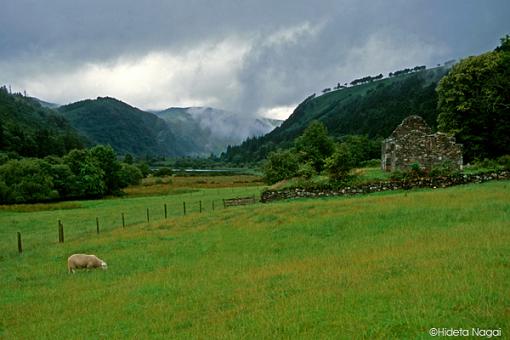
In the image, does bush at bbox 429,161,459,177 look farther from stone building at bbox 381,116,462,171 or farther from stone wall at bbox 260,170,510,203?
stone building at bbox 381,116,462,171

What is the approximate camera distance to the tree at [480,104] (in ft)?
155

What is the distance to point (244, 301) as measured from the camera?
1152cm

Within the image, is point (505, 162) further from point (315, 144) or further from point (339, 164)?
point (315, 144)

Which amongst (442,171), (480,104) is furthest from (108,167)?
(442,171)

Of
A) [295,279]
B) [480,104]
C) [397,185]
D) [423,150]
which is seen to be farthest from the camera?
[480,104]

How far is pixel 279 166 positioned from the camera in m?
79.6

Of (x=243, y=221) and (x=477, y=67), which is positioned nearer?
(x=243, y=221)

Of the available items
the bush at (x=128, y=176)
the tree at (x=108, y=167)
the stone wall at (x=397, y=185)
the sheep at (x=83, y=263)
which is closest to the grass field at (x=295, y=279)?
the sheep at (x=83, y=263)

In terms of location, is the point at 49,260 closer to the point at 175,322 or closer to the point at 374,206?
the point at 175,322

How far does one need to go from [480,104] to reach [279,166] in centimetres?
3810

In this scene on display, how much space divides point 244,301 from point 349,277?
3036 millimetres

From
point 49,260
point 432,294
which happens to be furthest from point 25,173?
point 432,294

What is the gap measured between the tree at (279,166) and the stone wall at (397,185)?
121 feet

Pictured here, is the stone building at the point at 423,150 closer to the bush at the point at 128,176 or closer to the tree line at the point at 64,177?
the tree line at the point at 64,177
